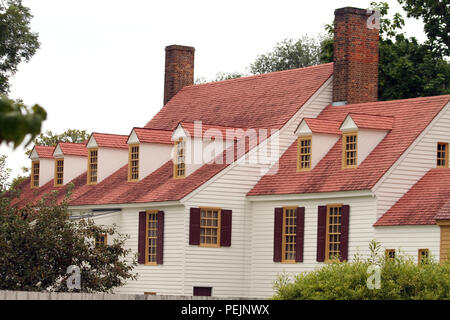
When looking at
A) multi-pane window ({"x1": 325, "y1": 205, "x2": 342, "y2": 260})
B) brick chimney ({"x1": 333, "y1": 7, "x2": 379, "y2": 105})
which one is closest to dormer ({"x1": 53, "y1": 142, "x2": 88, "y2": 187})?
brick chimney ({"x1": 333, "y1": 7, "x2": 379, "y2": 105})

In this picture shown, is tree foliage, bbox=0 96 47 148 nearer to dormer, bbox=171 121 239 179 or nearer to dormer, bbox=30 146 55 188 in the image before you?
dormer, bbox=171 121 239 179

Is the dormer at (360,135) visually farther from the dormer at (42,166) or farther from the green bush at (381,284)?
the dormer at (42,166)

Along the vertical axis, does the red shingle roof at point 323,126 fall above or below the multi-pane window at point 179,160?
above

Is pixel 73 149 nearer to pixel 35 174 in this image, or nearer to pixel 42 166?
pixel 42 166

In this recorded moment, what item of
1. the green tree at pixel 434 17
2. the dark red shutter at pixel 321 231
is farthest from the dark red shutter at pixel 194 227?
the green tree at pixel 434 17

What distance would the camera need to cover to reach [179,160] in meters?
36.8

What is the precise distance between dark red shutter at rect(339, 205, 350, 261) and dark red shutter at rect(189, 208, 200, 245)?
5437 mm

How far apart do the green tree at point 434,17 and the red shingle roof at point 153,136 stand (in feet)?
55.5

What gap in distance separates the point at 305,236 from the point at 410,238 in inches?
187

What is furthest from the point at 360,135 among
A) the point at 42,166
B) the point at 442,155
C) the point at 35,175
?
the point at 35,175

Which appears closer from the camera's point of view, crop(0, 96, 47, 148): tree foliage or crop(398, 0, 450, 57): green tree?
crop(0, 96, 47, 148): tree foliage

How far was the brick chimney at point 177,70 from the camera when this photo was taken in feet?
158

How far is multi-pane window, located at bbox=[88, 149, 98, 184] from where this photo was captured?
42.4 m
